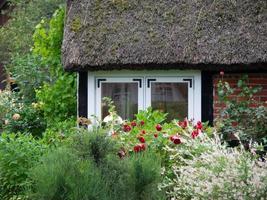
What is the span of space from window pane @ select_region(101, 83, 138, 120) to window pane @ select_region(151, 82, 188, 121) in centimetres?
27

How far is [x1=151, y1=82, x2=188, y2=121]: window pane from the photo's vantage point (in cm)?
811

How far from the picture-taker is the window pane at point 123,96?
27.1 ft

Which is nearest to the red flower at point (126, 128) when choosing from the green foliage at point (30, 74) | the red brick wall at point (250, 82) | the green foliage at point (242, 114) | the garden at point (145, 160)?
the garden at point (145, 160)

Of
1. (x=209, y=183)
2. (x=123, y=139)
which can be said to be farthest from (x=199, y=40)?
(x=209, y=183)

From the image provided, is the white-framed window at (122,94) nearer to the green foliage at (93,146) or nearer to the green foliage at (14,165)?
the green foliage at (14,165)

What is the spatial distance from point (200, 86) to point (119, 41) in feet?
4.15

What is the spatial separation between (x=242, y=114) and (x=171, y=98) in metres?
1.08

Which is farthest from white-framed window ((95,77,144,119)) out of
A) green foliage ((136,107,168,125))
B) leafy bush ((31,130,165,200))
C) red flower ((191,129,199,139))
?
leafy bush ((31,130,165,200))

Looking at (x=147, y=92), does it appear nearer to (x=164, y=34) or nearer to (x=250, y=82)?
(x=164, y=34)

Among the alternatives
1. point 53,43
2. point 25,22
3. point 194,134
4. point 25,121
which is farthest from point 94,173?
point 25,22

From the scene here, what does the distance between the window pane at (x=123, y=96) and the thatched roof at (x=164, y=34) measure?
433 mm

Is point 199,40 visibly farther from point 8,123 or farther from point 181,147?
point 8,123

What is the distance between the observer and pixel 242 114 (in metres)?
7.54

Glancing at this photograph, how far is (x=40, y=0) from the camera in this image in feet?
52.1
